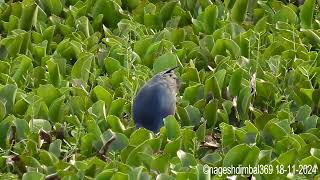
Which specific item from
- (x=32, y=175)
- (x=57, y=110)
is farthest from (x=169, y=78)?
(x=32, y=175)

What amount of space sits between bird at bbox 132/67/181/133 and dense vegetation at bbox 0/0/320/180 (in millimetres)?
89

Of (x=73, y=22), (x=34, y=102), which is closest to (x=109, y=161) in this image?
(x=34, y=102)

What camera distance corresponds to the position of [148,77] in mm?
4926

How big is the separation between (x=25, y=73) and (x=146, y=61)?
65 cm

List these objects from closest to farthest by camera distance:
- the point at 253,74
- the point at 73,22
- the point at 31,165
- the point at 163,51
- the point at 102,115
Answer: the point at 31,165, the point at 102,115, the point at 253,74, the point at 163,51, the point at 73,22

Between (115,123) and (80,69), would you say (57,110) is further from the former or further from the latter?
(80,69)

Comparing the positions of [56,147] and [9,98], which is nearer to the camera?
[56,147]

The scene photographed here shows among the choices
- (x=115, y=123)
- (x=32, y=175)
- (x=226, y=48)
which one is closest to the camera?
(x=32, y=175)

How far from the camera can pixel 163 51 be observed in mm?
5203

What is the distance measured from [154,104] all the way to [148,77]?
0.51m

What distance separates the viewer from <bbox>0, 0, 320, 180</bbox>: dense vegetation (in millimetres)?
4098

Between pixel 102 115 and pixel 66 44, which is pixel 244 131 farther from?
pixel 66 44

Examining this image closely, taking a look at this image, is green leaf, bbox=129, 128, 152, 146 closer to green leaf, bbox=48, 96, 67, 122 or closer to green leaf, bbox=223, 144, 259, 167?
green leaf, bbox=223, 144, 259, 167

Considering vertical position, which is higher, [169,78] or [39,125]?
[169,78]
